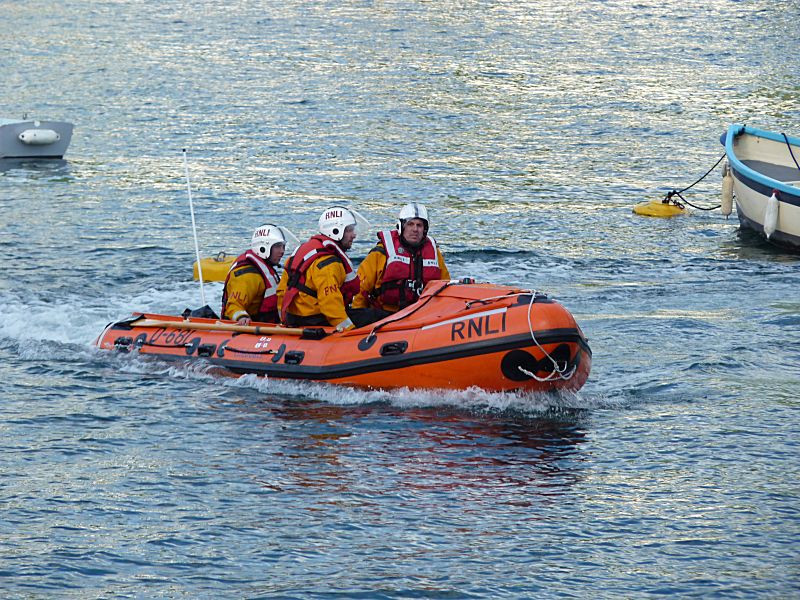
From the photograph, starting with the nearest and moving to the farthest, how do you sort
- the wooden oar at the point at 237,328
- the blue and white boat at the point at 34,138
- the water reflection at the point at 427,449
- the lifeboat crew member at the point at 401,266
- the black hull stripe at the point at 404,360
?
the water reflection at the point at 427,449 < the black hull stripe at the point at 404,360 < the wooden oar at the point at 237,328 < the lifeboat crew member at the point at 401,266 < the blue and white boat at the point at 34,138

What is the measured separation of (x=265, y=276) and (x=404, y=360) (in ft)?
6.69

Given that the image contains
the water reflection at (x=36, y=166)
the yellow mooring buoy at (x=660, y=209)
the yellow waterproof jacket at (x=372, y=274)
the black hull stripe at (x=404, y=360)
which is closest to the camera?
the black hull stripe at (x=404, y=360)

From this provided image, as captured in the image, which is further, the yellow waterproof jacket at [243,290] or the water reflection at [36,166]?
the water reflection at [36,166]

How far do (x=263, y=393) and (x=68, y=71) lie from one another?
25903 mm

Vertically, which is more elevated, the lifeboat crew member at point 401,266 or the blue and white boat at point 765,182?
the lifeboat crew member at point 401,266

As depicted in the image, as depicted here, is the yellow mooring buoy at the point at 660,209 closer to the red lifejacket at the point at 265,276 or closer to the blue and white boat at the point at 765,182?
→ the blue and white boat at the point at 765,182

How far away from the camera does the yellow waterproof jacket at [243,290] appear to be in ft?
39.2

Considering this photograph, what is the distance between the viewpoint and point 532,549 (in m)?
8.05

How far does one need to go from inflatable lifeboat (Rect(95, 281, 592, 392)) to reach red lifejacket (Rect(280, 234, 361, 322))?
37cm

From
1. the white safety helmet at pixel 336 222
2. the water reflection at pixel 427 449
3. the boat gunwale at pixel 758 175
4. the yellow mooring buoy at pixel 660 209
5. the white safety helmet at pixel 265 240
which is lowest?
the yellow mooring buoy at pixel 660 209

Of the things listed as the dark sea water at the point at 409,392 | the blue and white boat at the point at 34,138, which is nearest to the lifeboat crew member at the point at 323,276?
the dark sea water at the point at 409,392

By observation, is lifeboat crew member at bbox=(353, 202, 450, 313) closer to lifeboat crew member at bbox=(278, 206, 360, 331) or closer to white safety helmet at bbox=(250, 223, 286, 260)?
lifeboat crew member at bbox=(278, 206, 360, 331)

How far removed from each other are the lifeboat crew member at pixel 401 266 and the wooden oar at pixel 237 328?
0.76 metres

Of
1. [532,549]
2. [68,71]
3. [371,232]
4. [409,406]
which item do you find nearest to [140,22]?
[68,71]
